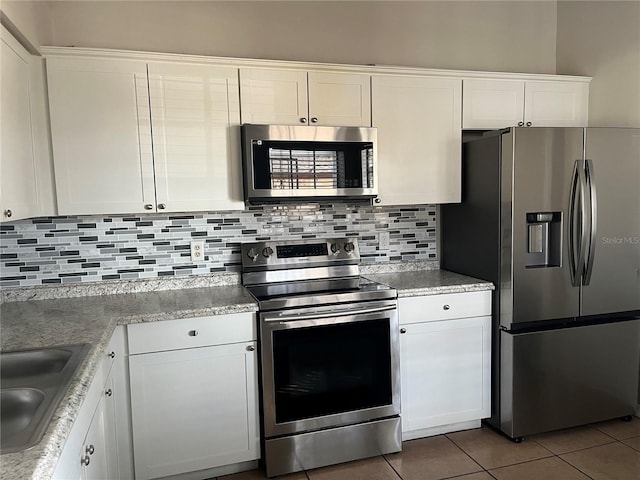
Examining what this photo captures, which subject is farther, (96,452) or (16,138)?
(16,138)

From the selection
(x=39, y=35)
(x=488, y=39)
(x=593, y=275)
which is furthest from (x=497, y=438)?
(x=39, y=35)

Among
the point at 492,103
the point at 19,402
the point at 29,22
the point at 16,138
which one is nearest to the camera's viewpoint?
the point at 19,402

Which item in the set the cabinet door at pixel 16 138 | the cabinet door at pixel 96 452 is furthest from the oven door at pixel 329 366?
the cabinet door at pixel 16 138

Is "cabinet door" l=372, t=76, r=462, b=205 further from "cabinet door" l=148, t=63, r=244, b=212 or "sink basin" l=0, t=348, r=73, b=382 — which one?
"sink basin" l=0, t=348, r=73, b=382

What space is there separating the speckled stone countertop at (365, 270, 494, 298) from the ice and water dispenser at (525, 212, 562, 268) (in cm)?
29

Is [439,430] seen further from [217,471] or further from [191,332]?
[191,332]

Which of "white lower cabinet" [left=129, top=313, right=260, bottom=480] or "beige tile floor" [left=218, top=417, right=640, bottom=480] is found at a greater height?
"white lower cabinet" [left=129, top=313, right=260, bottom=480]

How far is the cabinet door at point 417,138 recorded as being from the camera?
2.74m

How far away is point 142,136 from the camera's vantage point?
237 cm

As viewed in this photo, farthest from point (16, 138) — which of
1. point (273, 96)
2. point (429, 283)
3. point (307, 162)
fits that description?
point (429, 283)

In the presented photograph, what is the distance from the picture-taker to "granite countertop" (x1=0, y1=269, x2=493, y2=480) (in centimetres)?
101

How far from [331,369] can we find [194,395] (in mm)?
679

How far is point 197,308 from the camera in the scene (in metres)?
2.24

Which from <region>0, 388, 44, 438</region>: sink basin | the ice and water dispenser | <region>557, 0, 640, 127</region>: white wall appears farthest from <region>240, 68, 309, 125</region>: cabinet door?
<region>557, 0, 640, 127</region>: white wall
